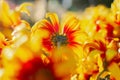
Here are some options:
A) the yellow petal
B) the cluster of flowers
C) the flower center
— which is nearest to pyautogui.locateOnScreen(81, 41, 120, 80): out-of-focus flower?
the cluster of flowers

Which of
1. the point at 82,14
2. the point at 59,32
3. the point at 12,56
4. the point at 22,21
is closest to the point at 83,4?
the point at 82,14

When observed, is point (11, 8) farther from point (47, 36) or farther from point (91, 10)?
point (91, 10)

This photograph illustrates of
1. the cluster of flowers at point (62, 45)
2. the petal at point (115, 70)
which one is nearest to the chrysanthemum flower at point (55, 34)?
the cluster of flowers at point (62, 45)

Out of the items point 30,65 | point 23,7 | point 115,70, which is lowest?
point 115,70

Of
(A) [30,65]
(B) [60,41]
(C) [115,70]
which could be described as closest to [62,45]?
(B) [60,41]

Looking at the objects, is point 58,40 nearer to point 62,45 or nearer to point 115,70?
point 62,45

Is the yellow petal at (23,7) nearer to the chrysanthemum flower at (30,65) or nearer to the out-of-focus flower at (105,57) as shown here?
the chrysanthemum flower at (30,65)

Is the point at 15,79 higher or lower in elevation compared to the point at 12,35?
lower
